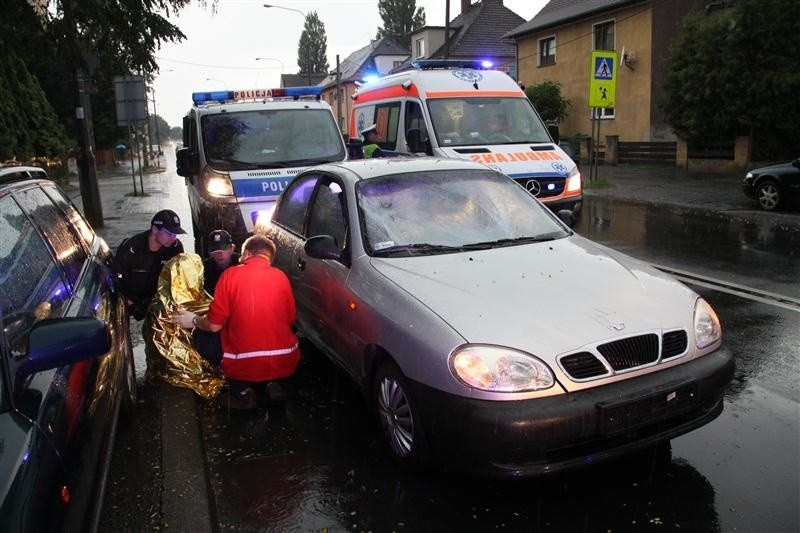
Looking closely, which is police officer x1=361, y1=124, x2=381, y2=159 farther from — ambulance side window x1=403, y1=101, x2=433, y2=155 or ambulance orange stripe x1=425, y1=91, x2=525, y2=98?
ambulance orange stripe x1=425, y1=91, x2=525, y2=98

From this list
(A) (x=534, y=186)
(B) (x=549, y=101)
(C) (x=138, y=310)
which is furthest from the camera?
(B) (x=549, y=101)

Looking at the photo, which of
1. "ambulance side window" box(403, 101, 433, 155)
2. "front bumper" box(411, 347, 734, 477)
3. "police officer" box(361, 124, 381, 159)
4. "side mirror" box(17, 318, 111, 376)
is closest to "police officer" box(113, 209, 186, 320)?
"front bumper" box(411, 347, 734, 477)

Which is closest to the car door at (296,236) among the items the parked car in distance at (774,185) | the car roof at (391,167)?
the car roof at (391,167)

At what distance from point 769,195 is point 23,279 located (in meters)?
13.9

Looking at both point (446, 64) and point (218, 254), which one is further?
point (446, 64)

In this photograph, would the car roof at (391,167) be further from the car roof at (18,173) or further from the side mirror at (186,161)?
the side mirror at (186,161)

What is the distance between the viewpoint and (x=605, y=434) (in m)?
3.08

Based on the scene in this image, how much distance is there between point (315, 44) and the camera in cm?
9794

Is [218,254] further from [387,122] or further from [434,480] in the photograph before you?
[387,122]

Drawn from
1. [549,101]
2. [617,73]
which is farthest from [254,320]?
[549,101]

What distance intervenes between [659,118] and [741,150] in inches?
248

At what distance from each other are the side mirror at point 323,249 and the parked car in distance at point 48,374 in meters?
1.23

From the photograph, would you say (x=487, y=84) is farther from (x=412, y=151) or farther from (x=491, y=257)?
(x=491, y=257)

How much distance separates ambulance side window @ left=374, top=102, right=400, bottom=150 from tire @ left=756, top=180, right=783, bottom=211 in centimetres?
757
